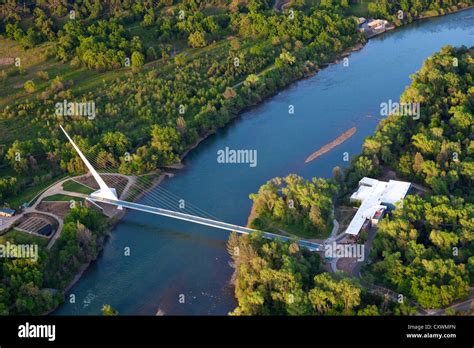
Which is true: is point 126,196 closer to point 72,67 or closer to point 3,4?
point 72,67

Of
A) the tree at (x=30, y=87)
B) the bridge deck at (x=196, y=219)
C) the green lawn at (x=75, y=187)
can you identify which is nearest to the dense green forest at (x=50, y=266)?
the bridge deck at (x=196, y=219)

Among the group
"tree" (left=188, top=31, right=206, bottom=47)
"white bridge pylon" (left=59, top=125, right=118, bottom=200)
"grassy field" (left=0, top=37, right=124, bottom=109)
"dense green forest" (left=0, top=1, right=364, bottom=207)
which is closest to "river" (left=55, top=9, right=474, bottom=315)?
"white bridge pylon" (left=59, top=125, right=118, bottom=200)

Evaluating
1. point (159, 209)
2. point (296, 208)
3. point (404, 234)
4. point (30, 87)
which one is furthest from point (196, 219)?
point (30, 87)

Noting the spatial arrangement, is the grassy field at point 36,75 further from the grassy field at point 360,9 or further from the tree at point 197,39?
the grassy field at point 360,9

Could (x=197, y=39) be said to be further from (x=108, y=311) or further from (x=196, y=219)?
(x=108, y=311)

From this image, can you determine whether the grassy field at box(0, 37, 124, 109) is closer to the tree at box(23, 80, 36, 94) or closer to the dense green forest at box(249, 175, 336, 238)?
Answer: the tree at box(23, 80, 36, 94)
